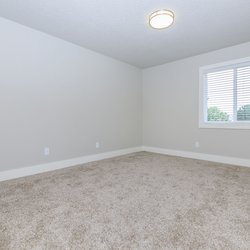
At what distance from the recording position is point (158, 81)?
4.55 metres

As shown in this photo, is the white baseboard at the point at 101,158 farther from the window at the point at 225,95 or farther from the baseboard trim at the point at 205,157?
the window at the point at 225,95

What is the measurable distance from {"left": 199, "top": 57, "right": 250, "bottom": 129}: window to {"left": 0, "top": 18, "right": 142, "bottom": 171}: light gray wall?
186 centimetres

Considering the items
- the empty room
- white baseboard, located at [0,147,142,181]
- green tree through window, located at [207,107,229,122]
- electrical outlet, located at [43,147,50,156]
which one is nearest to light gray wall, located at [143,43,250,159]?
the empty room

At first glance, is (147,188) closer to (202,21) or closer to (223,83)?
(202,21)

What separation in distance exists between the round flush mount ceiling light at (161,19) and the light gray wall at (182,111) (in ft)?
5.61

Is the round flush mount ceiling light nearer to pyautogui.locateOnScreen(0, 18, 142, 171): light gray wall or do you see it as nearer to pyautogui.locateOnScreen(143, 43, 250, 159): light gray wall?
pyautogui.locateOnScreen(0, 18, 142, 171): light gray wall

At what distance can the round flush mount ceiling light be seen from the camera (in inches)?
90.7

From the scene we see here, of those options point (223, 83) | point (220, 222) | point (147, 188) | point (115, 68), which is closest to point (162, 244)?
point (220, 222)

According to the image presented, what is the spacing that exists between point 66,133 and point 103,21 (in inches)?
77.2

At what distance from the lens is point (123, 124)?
4359 mm

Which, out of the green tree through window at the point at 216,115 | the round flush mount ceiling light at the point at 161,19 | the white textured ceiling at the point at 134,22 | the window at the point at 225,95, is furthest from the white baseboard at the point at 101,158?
the round flush mount ceiling light at the point at 161,19

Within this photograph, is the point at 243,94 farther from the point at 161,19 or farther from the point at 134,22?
the point at 134,22

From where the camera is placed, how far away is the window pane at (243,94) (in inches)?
129

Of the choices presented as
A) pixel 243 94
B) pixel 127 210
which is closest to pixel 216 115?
pixel 243 94
